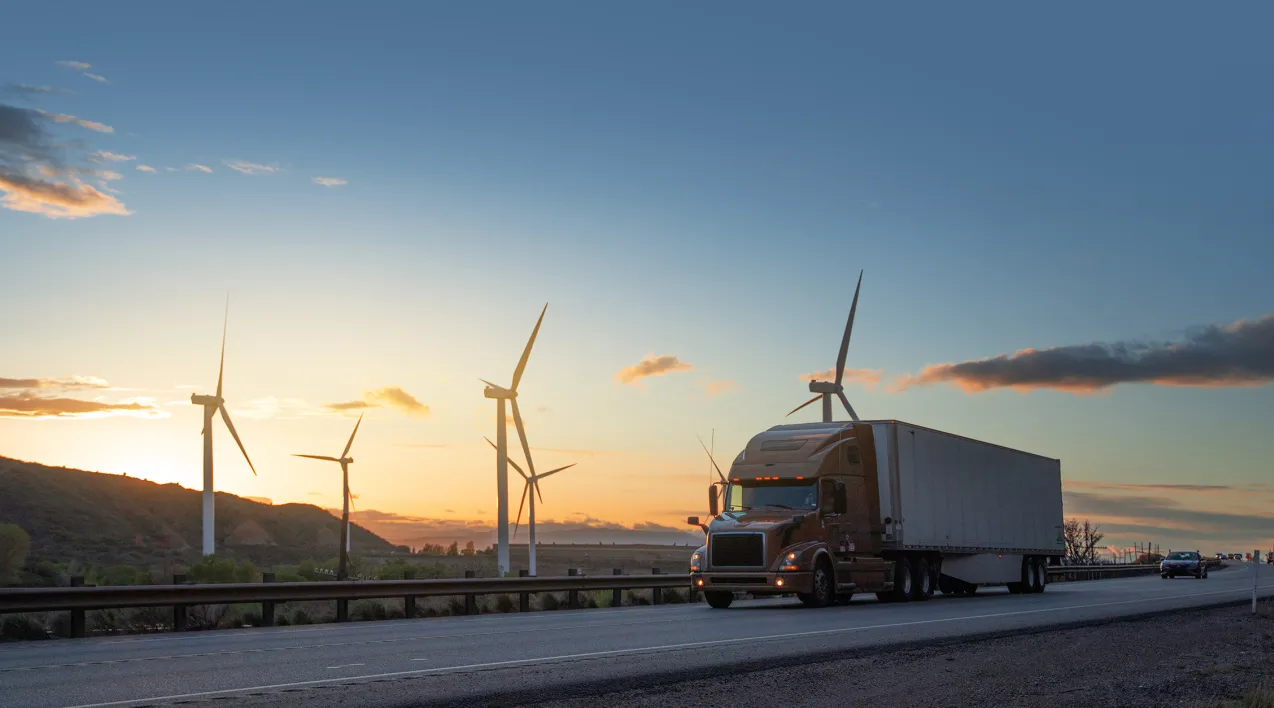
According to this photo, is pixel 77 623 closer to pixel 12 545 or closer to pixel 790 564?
pixel 790 564

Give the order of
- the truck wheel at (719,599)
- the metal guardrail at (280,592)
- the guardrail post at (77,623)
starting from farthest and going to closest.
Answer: the truck wheel at (719,599) → the guardrail post at (77,623) → the metal guardrail at (280,592)

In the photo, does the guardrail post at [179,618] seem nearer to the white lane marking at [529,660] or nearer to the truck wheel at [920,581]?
the white lane marking at [529,660]

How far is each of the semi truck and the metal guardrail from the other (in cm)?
331

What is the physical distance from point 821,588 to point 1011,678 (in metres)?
13.5

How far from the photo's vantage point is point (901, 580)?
92.1ft

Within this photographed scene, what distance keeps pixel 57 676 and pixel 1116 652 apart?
11.9 m

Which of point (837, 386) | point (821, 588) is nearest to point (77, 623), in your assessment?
point (821, 588)

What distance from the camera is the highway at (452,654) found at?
10.3 metres

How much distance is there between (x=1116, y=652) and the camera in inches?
588

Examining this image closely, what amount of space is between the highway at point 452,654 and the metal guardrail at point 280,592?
34.1 inches

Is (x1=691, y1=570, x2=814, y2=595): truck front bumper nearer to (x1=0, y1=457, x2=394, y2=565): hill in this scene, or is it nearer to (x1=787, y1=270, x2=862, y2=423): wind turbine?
(x1=787, y1=270, x2=862, y2=423): wind turbine

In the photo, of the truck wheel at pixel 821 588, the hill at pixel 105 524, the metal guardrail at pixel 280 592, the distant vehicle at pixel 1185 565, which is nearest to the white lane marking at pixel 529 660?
the truck wheel at pixel 821 588

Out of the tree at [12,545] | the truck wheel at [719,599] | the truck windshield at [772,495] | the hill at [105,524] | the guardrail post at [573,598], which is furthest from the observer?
the hill at [105,524]

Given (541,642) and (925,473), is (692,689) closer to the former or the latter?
(541,642)
